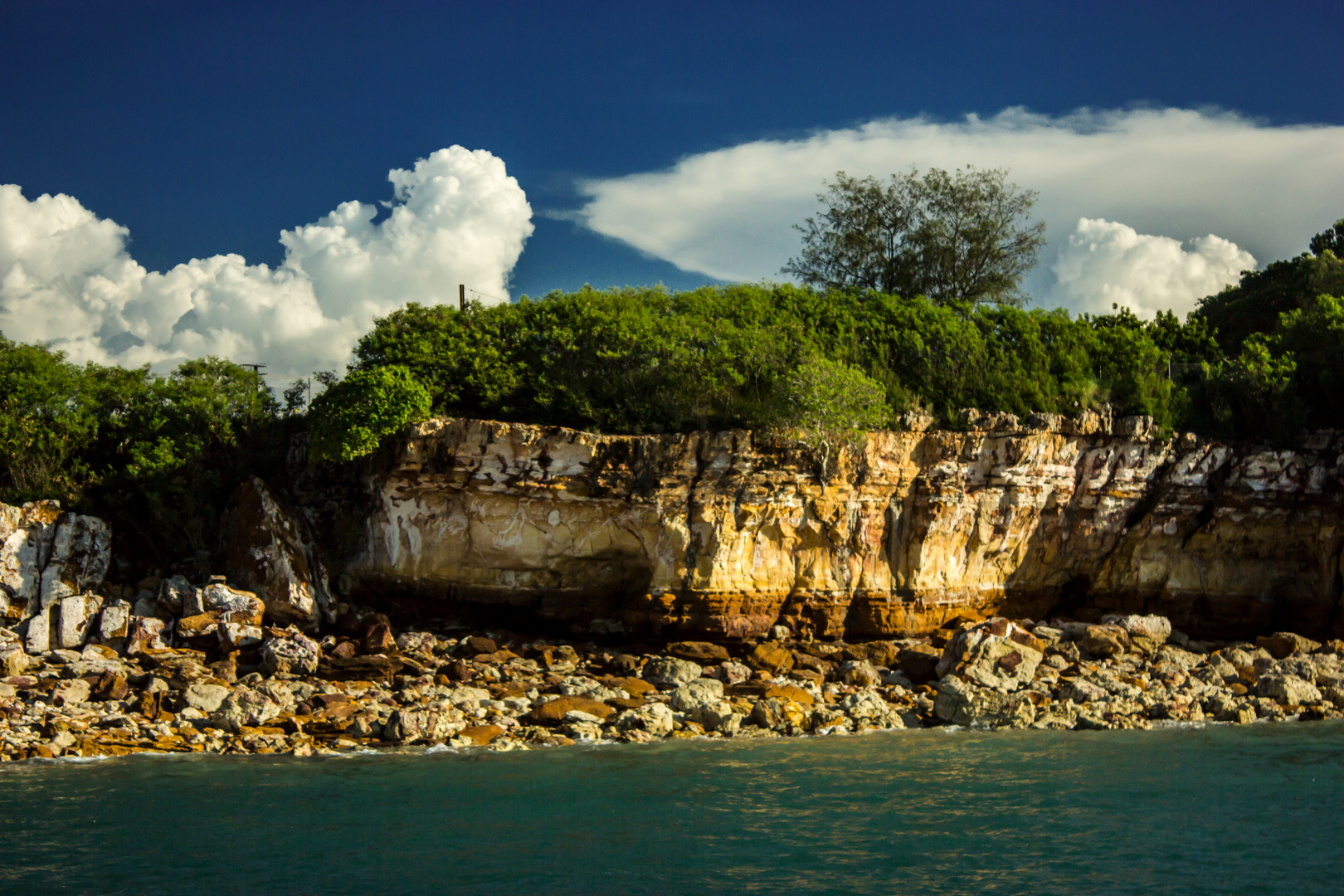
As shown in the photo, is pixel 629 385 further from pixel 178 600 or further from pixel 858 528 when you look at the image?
pixel 178 600

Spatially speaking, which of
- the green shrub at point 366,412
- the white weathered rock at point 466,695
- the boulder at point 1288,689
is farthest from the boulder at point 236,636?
the boulder at point 1288,689

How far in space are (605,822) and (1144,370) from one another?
76.0 feet

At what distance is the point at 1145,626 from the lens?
89.7 ft

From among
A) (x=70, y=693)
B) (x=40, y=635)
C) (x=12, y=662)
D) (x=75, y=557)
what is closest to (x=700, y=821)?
(x=70, y=693)

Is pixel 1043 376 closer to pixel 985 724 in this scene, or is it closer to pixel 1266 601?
pixel 1266 601

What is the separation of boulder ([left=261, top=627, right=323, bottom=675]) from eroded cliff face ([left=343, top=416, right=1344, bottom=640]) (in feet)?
13.1

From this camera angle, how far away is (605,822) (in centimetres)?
1432

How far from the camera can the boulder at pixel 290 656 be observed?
76.1 feet

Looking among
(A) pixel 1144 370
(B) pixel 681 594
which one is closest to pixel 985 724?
(B) pixel 681 594

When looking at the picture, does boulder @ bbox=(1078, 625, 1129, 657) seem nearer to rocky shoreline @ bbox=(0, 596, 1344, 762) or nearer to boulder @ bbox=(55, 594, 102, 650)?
rocky shoreline @ bbox=(0, 596, 1344, 762)

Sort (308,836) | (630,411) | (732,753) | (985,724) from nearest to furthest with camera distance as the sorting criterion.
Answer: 1. (308,836)
2. (732,753)
3. (985,724)
4. (630,411)

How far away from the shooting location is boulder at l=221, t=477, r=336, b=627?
87.0 ft

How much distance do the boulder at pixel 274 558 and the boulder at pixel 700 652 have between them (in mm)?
9805

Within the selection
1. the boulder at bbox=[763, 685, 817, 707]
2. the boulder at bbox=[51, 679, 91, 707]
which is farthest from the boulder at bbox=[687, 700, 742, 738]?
the boulder at bbox=[51, 679, 91, 707]
